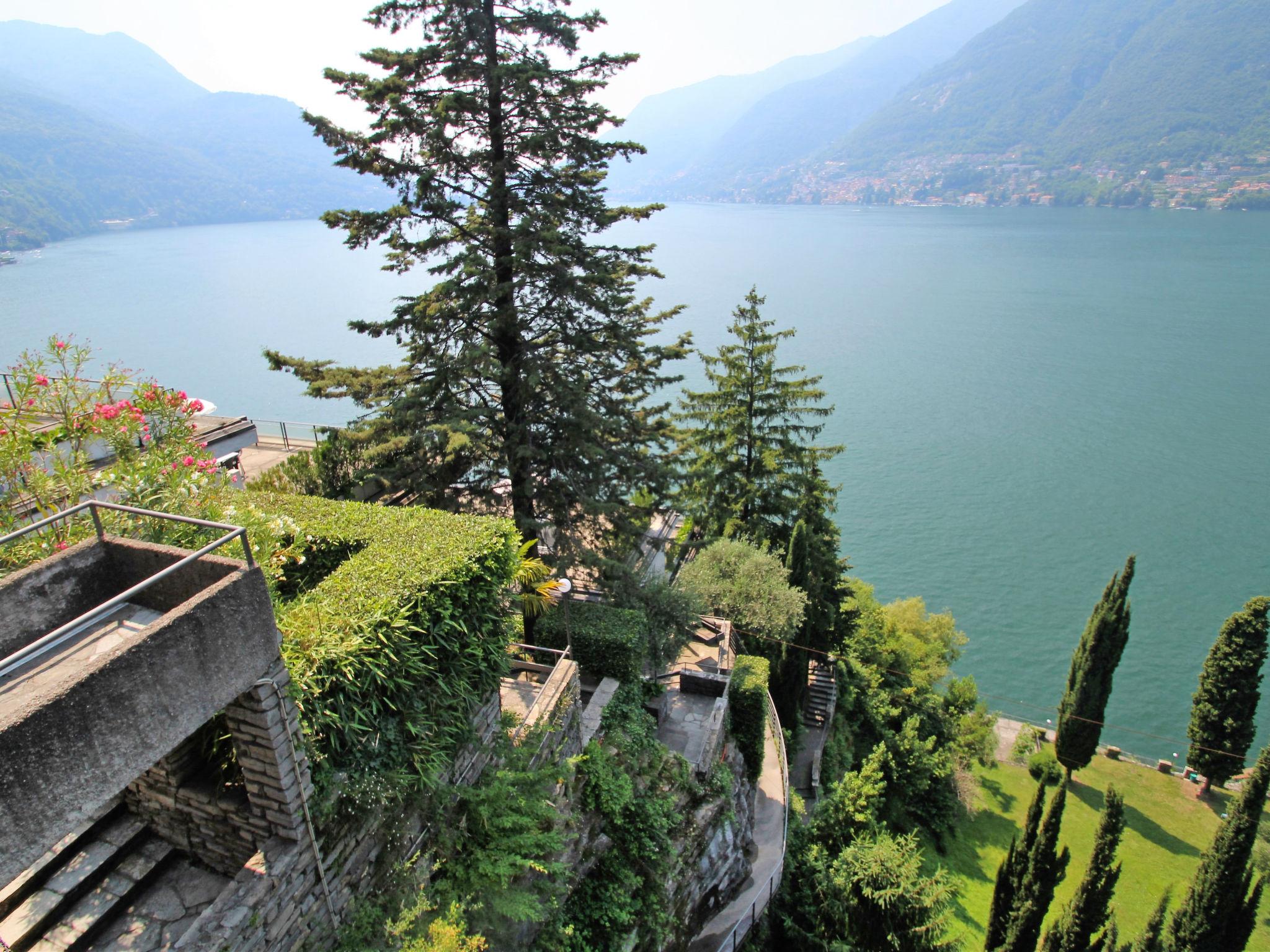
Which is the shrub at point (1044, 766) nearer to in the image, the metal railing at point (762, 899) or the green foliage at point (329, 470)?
the metal railing at point (762, 899)

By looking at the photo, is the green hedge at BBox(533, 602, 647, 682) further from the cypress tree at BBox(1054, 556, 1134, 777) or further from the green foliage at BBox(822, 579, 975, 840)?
the cypress tree at BBox(1054, 556, 1134, 777)

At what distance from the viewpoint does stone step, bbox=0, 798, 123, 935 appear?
5418 mm

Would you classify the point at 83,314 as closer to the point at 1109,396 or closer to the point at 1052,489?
the point at 1052,489

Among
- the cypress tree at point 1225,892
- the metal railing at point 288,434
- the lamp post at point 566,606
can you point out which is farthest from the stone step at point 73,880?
the cypress tree at point 1225,892

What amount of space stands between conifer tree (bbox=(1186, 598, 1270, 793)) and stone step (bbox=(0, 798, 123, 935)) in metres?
30.3

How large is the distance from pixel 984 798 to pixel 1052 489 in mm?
25714

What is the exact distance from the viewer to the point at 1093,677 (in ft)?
81.5

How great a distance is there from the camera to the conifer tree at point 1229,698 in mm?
23672

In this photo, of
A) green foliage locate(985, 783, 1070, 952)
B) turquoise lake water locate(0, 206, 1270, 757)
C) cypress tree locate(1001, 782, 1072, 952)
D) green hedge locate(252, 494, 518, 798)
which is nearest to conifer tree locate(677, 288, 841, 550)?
turquoise lake water locate(0, 206, 1270, 757)

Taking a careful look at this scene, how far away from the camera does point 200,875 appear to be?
592 cm

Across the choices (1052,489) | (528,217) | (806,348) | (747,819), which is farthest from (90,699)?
(806,348)

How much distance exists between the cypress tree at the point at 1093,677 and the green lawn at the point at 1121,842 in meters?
1.67

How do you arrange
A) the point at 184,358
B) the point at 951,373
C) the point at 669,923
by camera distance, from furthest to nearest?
the point at 951,373 < the point at 184,358 < the point at 669,923

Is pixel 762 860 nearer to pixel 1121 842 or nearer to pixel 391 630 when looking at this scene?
pixel 391 630
